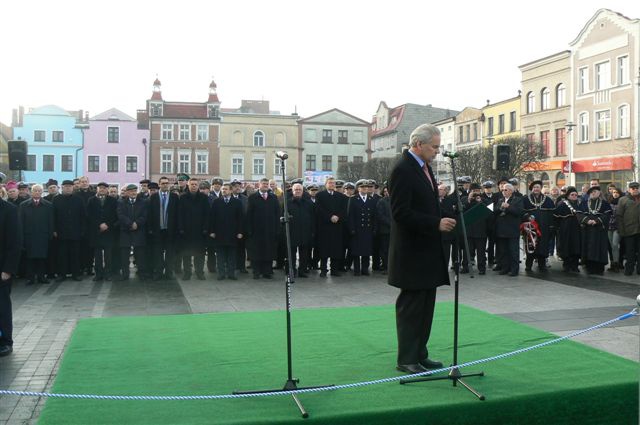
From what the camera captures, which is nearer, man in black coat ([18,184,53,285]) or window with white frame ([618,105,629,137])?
man in black coat ([18,184,53,285])

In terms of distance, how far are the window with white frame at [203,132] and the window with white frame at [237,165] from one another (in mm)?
3672

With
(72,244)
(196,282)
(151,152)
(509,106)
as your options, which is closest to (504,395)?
(196,282)

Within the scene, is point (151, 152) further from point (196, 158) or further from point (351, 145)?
point (351, 145)

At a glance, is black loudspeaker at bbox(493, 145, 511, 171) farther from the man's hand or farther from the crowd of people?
the man's hand

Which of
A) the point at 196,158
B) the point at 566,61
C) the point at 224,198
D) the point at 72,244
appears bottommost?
the point at 72,244

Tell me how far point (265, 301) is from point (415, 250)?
17.7 feet

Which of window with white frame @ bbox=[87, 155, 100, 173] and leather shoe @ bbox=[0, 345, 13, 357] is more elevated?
window with white frame @ bbox=[87, 155, 100, 173]

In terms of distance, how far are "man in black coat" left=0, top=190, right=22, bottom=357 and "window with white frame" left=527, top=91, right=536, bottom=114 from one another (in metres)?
46.8

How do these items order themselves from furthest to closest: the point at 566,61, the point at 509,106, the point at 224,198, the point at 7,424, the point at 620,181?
the point at 509,106
the point at 566,61
the point at 620,181
the point at 224,198
the point at 7,424

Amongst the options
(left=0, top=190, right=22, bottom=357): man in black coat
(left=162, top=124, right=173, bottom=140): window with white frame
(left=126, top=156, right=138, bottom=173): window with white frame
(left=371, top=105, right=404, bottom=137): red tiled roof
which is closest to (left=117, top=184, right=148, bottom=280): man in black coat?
(left=0, top=190, right=22, bottom=357): man in black coat

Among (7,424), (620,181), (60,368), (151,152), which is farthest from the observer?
(151,152)

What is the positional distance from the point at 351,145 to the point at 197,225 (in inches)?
2484

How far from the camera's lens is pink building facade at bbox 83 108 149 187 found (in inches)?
2566

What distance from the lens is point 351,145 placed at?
249ft
